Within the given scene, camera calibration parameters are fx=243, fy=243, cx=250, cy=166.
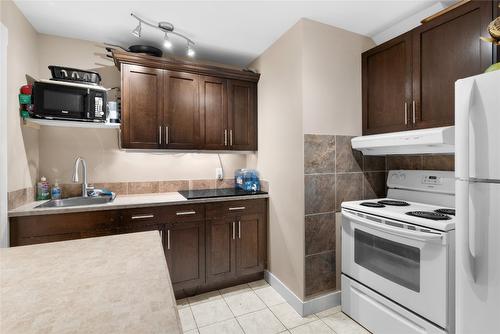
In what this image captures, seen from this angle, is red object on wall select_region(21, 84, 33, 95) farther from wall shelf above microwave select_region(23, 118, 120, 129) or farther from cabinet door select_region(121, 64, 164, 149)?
cabinet door select_region(121, 64, 164, 149)

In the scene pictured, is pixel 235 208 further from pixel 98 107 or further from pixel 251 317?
pixel 98 107

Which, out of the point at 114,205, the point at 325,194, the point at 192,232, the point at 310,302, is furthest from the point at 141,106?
the point at 310,302

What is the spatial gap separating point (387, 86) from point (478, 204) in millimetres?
1320

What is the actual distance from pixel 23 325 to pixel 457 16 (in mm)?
2607

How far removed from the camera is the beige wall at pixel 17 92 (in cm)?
181

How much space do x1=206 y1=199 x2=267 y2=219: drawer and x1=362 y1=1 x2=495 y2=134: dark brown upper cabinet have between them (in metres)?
1.30

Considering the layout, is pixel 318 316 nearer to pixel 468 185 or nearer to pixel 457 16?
pixel 468 185

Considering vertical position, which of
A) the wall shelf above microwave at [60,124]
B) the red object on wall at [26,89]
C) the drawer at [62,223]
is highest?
the red object on wall at [26,89]

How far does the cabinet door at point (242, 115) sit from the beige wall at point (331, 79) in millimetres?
898

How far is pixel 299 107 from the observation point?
211 centimetres

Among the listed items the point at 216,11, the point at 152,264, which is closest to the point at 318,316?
the point at 152,264

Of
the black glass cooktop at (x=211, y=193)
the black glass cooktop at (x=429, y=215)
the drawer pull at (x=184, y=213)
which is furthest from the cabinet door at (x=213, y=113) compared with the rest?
the black glass cooktop at (x=429, y=215)

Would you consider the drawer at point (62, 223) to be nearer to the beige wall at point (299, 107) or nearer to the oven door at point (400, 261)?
the beige wall at point (299, 107)

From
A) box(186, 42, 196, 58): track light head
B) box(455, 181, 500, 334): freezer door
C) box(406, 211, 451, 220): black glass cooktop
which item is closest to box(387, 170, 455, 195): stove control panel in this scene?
box(406, 211, 451, 220): black glass cooktop
